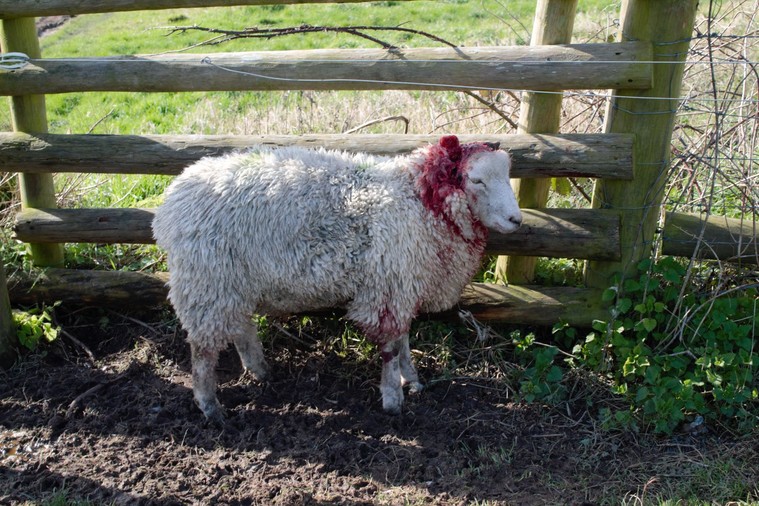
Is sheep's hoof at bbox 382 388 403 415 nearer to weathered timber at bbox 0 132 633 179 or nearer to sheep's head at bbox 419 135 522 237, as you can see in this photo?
sheep's head at bbox 419 135 522 237

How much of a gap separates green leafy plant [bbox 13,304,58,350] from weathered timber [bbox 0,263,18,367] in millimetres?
86

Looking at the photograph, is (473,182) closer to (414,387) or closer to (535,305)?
(535,305)

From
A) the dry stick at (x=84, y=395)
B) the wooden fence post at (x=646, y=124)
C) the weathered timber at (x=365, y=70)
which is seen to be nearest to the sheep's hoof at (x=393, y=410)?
the wooden fence post at (x=646, y=124)

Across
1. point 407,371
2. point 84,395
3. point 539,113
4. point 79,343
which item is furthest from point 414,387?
point 79,343

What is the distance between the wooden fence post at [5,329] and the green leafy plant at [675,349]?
356 centimetres

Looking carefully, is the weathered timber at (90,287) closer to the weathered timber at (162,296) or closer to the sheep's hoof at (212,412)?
the weathered timber at (162,296)

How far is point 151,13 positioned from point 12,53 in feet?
39.0

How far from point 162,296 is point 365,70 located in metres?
2.10

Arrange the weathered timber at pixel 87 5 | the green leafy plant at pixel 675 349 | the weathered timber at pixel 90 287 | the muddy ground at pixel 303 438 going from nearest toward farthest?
the muddy ground at pixel 303 438
the green leafy plant at pixel 675 349
the weathered timber at pixel 87 5
the weathered timber at pixel 90 287

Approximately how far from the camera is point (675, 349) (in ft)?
12.8

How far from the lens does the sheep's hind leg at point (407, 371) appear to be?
4.07 m

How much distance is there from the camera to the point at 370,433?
3.74 meters

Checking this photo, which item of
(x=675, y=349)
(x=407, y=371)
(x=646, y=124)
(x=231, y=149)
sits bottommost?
(x=407, y=371)

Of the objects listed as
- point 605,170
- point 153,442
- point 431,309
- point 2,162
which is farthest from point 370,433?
point 2,162
